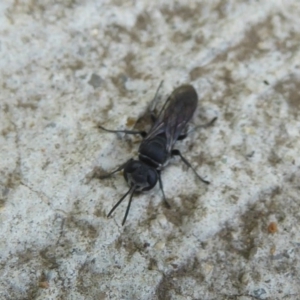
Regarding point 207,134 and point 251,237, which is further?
point 207,134

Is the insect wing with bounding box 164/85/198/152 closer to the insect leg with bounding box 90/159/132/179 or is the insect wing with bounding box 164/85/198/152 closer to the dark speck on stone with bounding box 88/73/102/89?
the insect leg with bounding box 90/159/132/179

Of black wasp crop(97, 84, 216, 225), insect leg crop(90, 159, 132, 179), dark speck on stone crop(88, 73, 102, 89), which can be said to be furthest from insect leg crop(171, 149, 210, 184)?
dark speck on stone crop(88, 73, 102, 89)

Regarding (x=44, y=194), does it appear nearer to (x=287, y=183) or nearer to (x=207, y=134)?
(x=207, y=134)

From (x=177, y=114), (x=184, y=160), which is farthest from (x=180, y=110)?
(x=184, y=160)

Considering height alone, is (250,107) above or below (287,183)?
above

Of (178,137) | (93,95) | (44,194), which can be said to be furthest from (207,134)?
A: (44,194)

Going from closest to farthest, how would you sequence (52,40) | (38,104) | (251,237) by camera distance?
(251,237), (38,104), (52,40)
